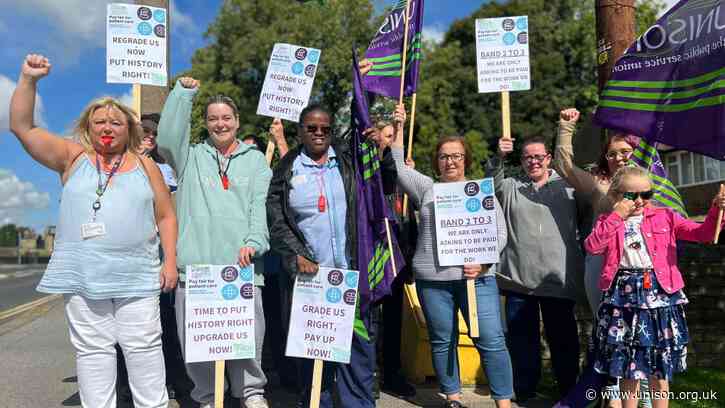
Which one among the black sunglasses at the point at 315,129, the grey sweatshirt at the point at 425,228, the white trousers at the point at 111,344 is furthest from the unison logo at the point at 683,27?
the white trousers at the point at 111,344

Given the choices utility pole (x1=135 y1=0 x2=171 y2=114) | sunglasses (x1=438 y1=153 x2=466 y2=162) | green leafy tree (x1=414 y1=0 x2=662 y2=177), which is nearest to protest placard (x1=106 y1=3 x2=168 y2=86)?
utility pole (x1=135 y1=0 x2=171 y2=114)

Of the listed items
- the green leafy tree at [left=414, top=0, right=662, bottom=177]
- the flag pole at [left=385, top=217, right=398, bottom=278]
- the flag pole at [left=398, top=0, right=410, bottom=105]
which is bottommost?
the flag pole at [left=385, top=217, right=398, bottom=278]

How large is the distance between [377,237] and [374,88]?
1765mm

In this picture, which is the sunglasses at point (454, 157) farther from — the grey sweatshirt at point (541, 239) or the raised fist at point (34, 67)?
the raised fist at point (34, 67)

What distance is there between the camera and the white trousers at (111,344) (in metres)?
3.32

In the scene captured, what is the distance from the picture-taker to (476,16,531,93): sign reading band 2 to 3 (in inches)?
198

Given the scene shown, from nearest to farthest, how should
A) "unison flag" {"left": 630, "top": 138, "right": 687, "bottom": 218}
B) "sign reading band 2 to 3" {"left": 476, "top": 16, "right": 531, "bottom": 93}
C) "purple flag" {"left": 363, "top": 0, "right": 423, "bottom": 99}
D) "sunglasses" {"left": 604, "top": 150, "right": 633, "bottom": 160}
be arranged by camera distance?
"unison flag" {"left": 630, "top": 138, "right": 687, "bottom": 218}, "sunglasses" {"left": 604, "top": 150, "right": 633, "bottom": 160}, "sign reading band 2 to 3" {"left": 476, "top": 16, "right": 531, "bottom": 93}, "purple flag" {"left": 363, "top": 0, "right": 423, "bottom": 99}

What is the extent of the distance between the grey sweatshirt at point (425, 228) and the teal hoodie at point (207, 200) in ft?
3.42

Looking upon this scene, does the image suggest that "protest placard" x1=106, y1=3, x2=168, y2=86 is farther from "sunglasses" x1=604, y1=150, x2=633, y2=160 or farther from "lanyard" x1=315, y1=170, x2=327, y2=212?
"sunglasses" x1=604, y1=150, x2=633, y2=160

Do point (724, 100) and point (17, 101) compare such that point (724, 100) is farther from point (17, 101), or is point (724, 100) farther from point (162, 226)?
point (17, 101)

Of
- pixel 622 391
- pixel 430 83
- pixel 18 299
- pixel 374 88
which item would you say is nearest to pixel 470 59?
pixel 430 83

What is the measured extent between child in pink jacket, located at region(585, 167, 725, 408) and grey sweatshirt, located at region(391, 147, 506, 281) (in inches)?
31.1

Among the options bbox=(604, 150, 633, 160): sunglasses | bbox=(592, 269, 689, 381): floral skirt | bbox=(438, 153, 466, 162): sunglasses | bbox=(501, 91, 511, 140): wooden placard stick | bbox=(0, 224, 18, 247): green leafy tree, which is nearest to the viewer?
bbox=(592, 269, 689, 381): floral skirt

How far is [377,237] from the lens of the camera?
420cm
